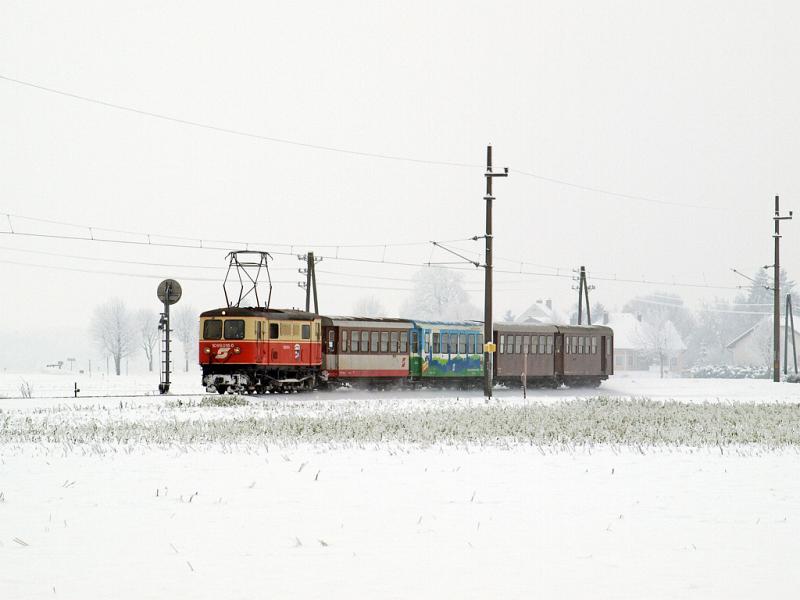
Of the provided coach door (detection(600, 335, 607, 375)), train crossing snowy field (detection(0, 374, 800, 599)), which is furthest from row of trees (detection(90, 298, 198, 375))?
train crossing snowy field (detection(0, 374, 800, 599))

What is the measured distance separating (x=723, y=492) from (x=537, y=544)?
158 inches

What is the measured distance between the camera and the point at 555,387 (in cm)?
4653

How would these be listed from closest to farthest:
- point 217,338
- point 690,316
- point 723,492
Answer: point 723,492 < point 217,338 < point 690,316

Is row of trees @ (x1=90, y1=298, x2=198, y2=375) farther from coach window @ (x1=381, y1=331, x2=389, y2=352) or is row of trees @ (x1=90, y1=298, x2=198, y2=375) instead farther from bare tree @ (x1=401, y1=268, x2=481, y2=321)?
coach window @ (x1=381, y1=331, x2=389, y2=352)

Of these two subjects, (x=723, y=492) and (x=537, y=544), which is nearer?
(x=537, y=544)

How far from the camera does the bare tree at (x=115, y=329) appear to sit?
110062mm

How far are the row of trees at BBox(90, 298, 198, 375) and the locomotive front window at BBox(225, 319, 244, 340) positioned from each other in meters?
70.7

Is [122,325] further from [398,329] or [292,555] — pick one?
[292,555]

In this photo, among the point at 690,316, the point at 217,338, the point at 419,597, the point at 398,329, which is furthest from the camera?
the point at 690,316

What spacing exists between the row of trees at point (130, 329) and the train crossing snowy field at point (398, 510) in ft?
293

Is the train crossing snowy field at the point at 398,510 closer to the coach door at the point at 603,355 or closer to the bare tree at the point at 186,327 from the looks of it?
the coach door at the point at 603,355

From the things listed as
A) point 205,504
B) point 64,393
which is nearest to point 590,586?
point 205,504

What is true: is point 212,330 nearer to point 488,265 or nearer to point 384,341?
point 384,341

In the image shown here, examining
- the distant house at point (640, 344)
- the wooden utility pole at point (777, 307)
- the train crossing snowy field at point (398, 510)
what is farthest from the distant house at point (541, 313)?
the train crossing snowy field at point (398, 510)
